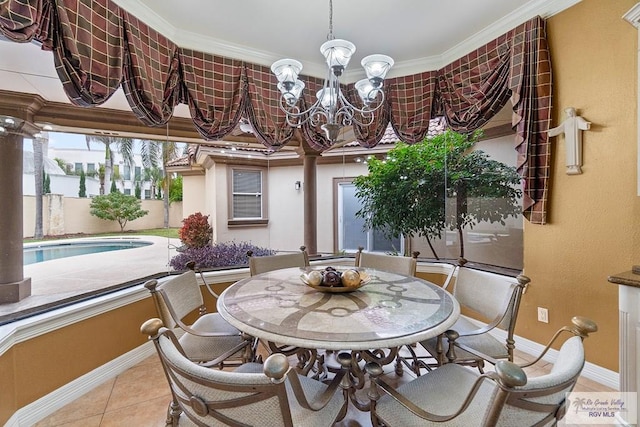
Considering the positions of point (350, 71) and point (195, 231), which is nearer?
point (350, 71)

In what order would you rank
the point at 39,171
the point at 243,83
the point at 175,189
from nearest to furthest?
1. the point at 39,171
2. the point at 243,83
3. the point at 175,189

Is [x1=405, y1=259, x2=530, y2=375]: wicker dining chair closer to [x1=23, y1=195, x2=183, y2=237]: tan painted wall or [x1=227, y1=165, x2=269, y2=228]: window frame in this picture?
[x1=23, y1=195, x2=183, y2=237]: tan painted wall

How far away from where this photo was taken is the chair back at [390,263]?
2.55 meters

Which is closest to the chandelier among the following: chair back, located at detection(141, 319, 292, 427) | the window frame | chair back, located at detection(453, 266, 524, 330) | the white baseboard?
chair back, located at detection(453, 266, 524, 330)

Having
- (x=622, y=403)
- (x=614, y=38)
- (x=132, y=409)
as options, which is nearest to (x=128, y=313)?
(x=132, y=409)

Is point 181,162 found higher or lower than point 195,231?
higher

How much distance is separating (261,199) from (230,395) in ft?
14.1

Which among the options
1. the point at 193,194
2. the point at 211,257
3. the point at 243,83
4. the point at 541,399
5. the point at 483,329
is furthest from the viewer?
the point at 193,194

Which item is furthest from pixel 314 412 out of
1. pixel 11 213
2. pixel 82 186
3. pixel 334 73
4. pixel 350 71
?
pixel 350 71

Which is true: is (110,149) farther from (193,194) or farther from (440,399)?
(440,399)

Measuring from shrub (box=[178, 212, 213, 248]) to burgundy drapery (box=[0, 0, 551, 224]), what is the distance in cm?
130

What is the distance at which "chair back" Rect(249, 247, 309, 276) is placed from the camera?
8.52 ft

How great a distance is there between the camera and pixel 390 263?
2.69 metres

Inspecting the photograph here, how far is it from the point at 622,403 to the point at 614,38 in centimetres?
239
